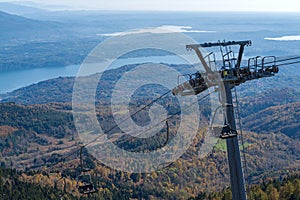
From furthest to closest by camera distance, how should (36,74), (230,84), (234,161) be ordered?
(36,74) → (230,84) → (234,161)

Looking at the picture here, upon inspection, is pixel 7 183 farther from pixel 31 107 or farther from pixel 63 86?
pixel 63 86

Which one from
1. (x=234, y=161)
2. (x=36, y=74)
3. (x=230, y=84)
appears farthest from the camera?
(x=36, y=74)

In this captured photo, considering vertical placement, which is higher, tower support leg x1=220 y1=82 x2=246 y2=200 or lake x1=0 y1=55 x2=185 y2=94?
tower support leg x1=220 y1=82 x2=246 y2=200

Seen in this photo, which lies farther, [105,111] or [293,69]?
[293,69]

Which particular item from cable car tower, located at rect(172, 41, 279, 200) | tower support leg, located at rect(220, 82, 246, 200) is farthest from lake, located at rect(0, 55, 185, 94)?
tower support leg, located at rect(220, 82, 246, 200)

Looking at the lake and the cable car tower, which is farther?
the lake

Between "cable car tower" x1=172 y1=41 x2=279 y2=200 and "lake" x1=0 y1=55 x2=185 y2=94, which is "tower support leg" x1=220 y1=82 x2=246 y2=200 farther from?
"lake" x1=0 y1=55 x2=185 y2=94

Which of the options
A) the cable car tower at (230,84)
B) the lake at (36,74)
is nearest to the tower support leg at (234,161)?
the cable car tower at (230,84)

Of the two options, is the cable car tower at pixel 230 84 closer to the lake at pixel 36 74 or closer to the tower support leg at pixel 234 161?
the tower support leg at pixel 234 161

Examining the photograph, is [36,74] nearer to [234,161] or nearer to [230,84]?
[230,84]

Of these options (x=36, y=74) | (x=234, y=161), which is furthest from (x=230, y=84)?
(x=36, y=74)

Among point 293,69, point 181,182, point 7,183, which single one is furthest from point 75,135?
point 293,69
